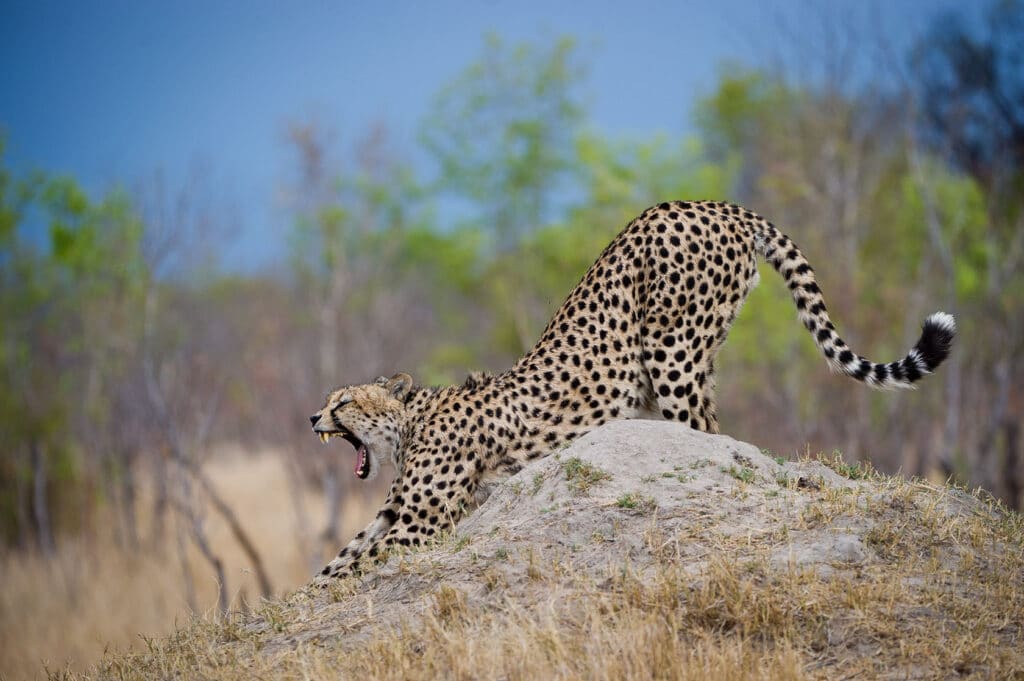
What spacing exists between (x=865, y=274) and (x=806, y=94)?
4418 mm

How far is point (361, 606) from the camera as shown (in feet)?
20.6

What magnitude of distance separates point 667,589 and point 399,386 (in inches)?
112

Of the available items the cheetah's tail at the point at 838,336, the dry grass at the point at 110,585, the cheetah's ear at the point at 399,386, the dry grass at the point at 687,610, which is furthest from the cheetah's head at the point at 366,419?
the dry grass at the point at 110,585

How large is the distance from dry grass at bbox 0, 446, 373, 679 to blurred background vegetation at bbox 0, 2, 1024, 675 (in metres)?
0.19

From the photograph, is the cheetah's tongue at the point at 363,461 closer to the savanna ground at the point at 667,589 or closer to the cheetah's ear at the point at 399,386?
the cheetah's ear at the point at 399,386

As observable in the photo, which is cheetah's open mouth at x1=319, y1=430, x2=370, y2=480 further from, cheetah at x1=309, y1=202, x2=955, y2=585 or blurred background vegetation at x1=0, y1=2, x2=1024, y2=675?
blurred background vegetation at x1=0, y1=2, x2=1024, y2=675

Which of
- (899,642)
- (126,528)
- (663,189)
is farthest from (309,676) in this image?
(663,189)

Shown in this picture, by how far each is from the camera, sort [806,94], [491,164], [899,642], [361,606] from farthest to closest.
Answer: [491,164]
[806,94]
[361,606]
[899,642]

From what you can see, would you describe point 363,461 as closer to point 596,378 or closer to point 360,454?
point 360,454

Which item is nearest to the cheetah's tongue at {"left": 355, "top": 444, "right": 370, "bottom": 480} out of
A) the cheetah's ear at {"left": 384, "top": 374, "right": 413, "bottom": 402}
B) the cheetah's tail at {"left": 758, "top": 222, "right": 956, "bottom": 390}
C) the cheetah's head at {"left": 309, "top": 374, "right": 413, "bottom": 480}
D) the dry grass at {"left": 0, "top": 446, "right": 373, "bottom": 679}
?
the cheetah's head at {"left": 309, "top": 374, "right": 413, "bottom": 480}

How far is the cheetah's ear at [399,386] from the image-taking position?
776 cm

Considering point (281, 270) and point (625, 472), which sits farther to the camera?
point (281, 270)

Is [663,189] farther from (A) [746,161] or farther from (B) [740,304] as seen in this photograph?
(B) [740,304]

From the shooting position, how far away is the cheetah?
23.6ft
